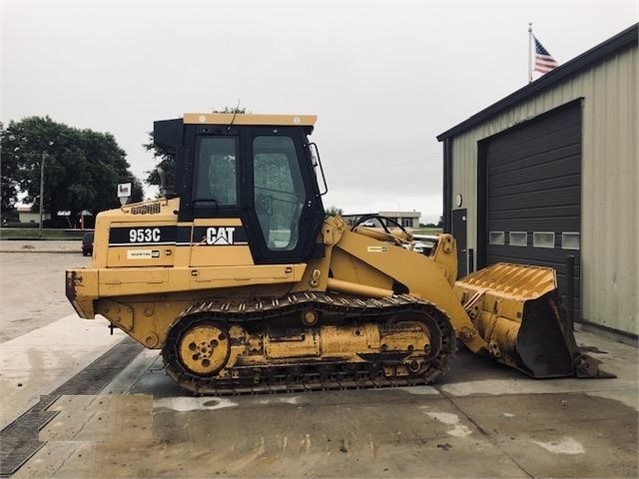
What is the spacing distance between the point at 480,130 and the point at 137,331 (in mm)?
9297

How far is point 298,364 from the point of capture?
573 cm

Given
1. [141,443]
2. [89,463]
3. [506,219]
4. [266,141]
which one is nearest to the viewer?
[89,463]

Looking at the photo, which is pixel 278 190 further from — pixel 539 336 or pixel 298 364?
pixel 539 336

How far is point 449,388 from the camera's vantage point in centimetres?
578

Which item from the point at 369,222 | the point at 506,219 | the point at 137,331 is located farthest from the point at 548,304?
the point at 506,219

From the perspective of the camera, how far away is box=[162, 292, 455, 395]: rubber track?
18.4 ft

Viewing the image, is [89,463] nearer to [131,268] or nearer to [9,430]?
[9,430]

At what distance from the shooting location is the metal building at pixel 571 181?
25.5ft

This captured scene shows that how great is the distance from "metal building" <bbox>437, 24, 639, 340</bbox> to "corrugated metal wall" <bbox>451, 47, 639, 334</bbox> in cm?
1

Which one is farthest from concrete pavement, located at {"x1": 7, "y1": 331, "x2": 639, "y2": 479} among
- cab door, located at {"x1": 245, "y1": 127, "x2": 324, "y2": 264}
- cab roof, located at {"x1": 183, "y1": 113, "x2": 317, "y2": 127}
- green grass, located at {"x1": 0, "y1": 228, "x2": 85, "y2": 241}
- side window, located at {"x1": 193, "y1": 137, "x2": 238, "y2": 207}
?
green grass, located at {"x1": 0, "y1": 228, "x2": 85, "y2": 241}

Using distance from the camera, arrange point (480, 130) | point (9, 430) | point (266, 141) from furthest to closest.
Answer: point (480, 130), point (266, 141), point (9, 430)

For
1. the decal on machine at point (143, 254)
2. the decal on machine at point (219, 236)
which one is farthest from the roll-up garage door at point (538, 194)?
the decal on machine at point (143, 254)

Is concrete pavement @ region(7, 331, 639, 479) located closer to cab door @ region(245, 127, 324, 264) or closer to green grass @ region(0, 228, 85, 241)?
cab door @ region(245, 127, 324, 264)

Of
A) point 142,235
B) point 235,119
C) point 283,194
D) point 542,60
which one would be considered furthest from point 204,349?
point 542,60
